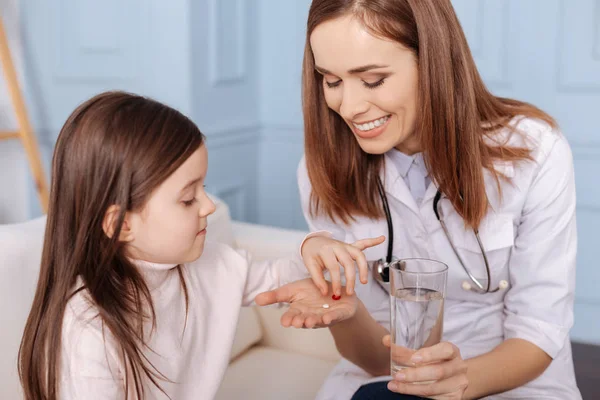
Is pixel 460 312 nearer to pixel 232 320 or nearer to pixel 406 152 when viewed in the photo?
pixel 406 152

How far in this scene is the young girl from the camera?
1333mm

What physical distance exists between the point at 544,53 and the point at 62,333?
2306 mm

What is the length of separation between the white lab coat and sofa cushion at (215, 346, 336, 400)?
23 centimetres

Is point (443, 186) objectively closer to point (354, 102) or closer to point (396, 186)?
point (396, 186)

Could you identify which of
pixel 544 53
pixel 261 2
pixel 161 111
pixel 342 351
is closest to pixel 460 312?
pixel 342 351

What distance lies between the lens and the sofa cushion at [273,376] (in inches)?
79.2

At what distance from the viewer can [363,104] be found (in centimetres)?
158

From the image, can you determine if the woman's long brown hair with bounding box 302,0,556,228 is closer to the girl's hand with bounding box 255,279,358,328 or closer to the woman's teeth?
the woman's teeth

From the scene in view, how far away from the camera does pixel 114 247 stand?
1373 millimetres

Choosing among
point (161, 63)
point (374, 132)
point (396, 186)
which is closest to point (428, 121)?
point (374, 132)

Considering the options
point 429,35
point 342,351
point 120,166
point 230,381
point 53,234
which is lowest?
point 230,381

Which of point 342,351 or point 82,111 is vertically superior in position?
point 82,111

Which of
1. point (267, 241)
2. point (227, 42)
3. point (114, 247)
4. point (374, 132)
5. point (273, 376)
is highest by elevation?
point (227, 42)

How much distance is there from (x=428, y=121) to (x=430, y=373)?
0.53 metres
